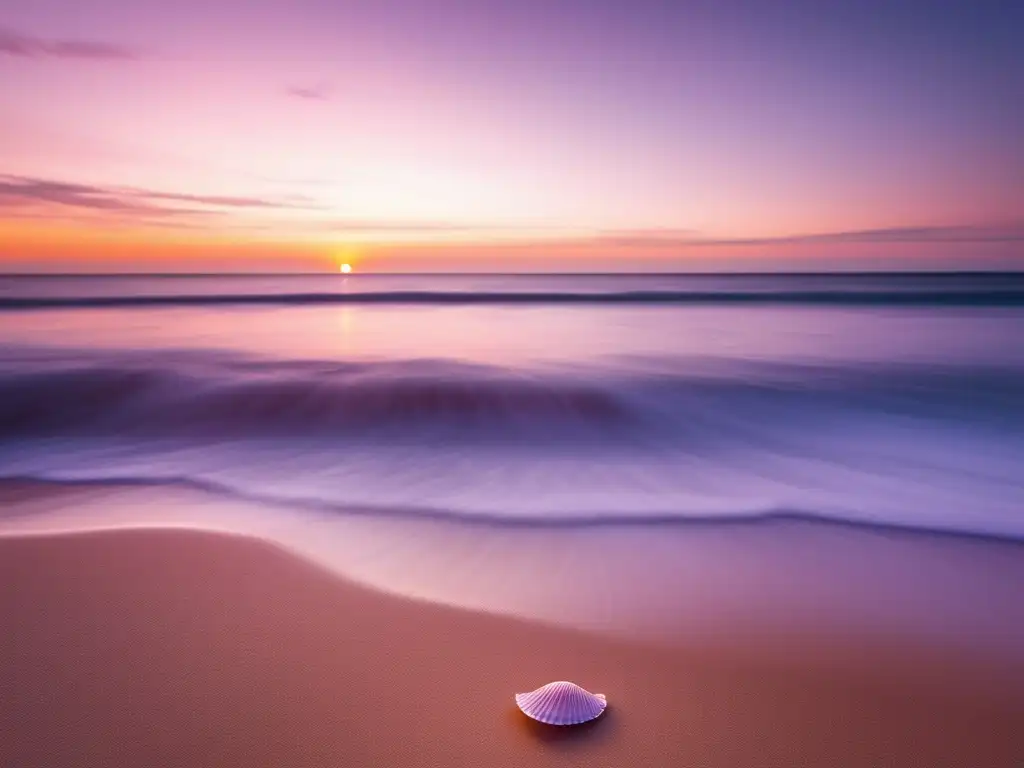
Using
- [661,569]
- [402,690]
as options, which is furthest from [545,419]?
[402,690]

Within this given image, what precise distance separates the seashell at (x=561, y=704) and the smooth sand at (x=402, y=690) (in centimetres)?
5

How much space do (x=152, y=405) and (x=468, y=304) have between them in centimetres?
2424

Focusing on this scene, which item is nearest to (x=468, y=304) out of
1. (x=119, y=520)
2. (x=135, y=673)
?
(x=119, y=520)

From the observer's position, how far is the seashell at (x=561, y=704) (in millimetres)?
2459

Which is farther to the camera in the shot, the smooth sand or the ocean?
the ocean

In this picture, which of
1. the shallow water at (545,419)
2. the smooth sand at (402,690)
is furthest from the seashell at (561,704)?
the shallow water at (545,419)

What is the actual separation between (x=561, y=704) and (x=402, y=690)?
62 centimetres

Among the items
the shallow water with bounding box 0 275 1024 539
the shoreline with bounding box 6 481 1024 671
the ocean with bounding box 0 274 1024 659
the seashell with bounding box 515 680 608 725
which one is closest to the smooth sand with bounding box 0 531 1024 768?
the seashell with bounding box 515 680 608 725

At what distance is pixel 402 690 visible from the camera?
8.78ft

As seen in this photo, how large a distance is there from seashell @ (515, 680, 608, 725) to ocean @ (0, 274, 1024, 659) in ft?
2.73

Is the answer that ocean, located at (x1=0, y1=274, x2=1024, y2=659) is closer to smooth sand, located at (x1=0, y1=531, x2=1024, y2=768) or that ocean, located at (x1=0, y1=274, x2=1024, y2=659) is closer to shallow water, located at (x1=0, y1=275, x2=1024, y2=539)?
shallow water, located at (x1=0, y1=275, x2=1024, y2=539)

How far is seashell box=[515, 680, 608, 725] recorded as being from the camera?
96.8 inches

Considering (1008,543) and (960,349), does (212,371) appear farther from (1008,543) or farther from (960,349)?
(960,349)

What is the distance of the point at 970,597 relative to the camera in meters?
3.69
